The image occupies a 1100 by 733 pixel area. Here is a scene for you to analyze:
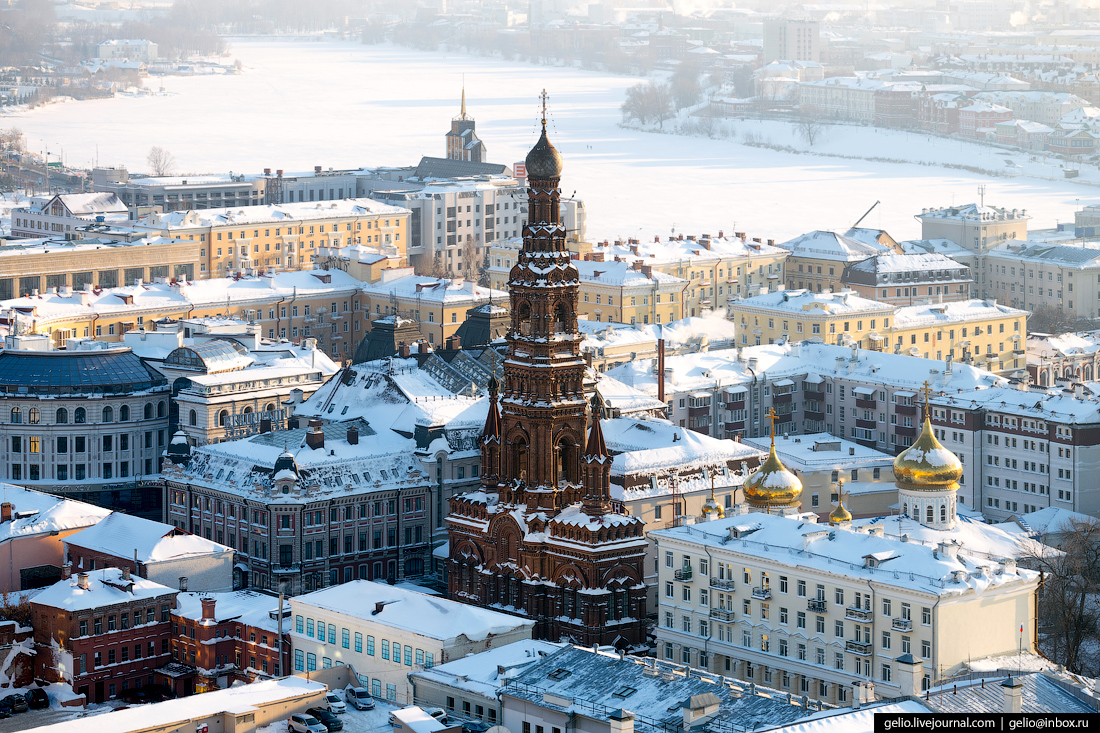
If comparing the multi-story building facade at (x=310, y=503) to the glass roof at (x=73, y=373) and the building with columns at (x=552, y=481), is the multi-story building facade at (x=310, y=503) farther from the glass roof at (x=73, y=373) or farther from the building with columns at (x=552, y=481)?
the building with columns at (x=552, y=481)

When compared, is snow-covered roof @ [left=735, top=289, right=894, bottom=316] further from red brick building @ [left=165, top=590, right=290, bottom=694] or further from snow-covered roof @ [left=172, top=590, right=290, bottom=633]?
red brick building @ [left=165, top=590, right=290, bottom=694]

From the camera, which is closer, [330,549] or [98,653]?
[98,653]

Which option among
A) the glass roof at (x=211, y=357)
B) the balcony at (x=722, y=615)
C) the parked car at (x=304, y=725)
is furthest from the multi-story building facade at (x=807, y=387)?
the parked car at (x=304, y=725)

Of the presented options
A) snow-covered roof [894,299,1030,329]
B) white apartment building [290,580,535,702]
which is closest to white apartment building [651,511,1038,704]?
white apartment building [290,580,535,702]

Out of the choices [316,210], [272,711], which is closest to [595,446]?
[272,711]

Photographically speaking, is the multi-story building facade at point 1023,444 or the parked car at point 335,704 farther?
the multi-story building facade at point 1023,444

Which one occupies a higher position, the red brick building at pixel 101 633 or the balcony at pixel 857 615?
the balcony at pixel 857 615

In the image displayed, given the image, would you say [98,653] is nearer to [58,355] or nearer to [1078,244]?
[58,355]
